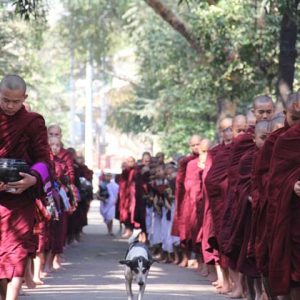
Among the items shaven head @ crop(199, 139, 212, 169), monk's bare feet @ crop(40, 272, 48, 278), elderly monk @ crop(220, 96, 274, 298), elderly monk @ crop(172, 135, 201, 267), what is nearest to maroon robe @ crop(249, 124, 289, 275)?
elderly monk @ crop(220, 96, 274, 298)

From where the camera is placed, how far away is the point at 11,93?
8.72m

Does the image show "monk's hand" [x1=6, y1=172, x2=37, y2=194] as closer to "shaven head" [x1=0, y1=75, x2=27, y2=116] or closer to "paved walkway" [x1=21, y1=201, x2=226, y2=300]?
"shaven head" [x1=0, y1=75, x2=27, y2=116]

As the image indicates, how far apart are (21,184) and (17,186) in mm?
31

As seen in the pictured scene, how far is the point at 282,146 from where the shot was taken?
321 inches

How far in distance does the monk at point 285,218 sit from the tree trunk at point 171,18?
1460 centimetres

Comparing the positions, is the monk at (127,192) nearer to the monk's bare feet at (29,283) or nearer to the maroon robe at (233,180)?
the monk's bare feet at (29,283)

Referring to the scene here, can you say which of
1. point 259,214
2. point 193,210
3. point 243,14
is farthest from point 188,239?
point 259,214

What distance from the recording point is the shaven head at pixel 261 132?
1051 cm

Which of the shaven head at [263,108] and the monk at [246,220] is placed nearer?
the monk at [246,220]

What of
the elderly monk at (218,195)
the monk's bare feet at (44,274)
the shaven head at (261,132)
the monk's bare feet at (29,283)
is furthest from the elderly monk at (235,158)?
the monk's bare feet at (44,274)

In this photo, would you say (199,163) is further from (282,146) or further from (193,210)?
(282,146)

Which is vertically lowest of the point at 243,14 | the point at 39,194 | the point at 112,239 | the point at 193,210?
the point at 112,239

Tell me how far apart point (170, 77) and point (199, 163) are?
2228 centimetres

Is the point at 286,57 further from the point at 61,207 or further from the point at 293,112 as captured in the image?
the point at 293,112
